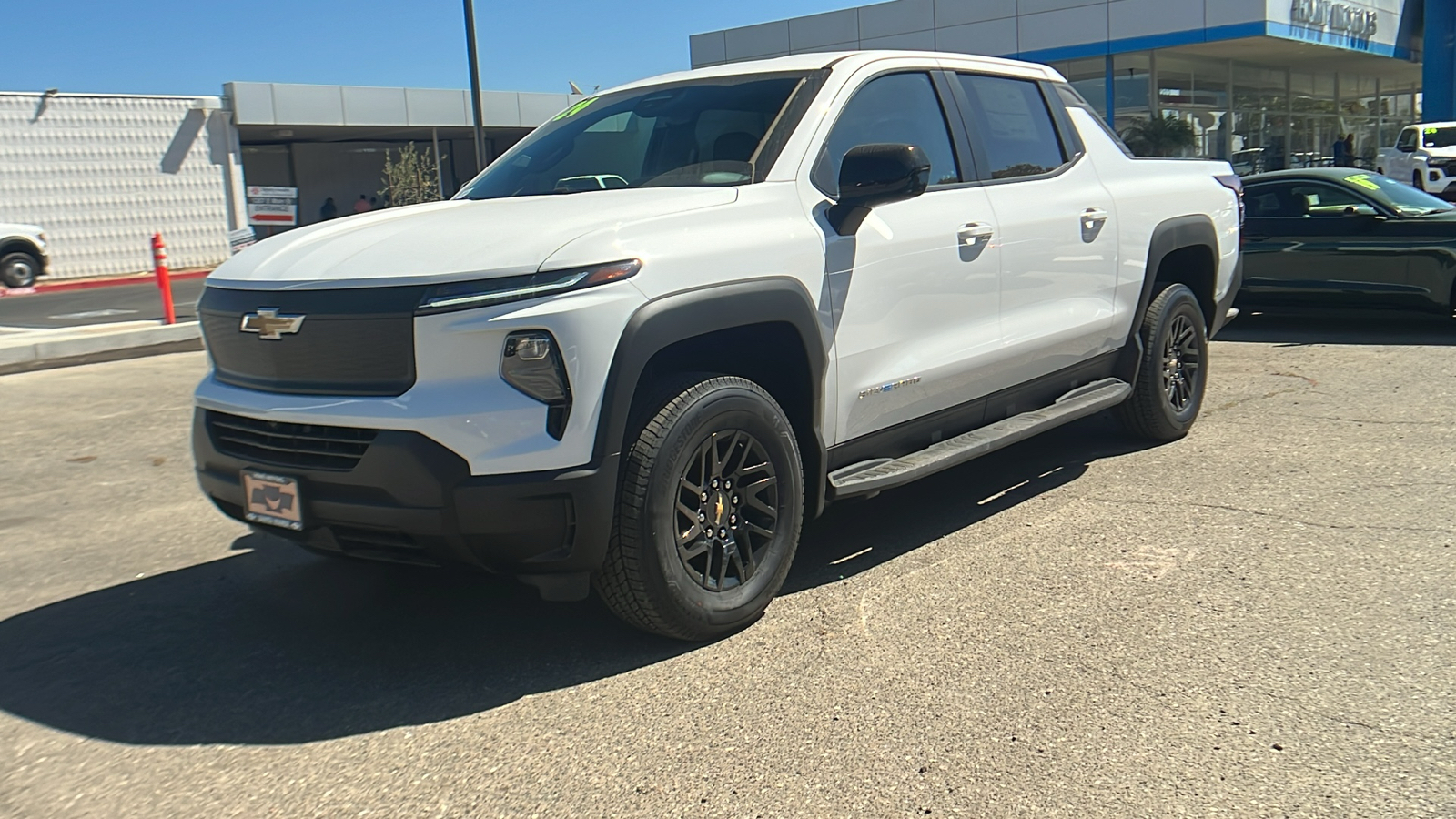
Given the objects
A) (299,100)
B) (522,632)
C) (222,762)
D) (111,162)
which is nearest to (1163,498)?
(522,632)

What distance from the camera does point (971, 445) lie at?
15.2ft

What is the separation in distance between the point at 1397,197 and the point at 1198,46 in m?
20.4

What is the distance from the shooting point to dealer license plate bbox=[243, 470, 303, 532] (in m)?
3.50

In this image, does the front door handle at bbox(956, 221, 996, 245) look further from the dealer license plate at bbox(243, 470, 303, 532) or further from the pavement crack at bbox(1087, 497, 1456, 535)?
the dealer license plate at bbox(243, 470, 303, 532)

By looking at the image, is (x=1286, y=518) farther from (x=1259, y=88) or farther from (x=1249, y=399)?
(x=1259, y=88)

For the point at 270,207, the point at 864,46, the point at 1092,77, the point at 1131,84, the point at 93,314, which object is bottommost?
the point at 93,314

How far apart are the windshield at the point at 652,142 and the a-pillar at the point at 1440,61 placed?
35172mm

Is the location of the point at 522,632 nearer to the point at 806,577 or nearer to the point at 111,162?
the point at 806,577

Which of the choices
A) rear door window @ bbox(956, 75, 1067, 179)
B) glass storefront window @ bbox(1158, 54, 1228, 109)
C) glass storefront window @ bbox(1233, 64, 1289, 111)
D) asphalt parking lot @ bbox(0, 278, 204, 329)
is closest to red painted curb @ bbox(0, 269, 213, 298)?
asphalt parking lot @ bbox(0, 278, 204, 329)

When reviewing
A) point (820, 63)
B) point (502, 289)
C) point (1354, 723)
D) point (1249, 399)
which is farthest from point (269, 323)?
point (1249, 399)

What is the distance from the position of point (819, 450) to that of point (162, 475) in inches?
166

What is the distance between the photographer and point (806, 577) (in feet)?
14.6

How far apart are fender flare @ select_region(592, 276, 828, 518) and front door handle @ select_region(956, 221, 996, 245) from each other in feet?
3.13

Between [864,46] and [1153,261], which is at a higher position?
[864,46]
